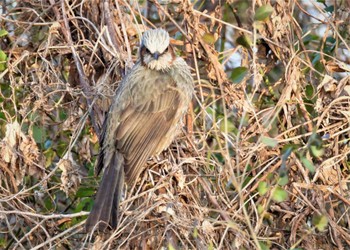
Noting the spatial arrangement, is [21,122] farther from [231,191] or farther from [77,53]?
[231,191]

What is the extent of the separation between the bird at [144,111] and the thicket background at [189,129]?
10cm

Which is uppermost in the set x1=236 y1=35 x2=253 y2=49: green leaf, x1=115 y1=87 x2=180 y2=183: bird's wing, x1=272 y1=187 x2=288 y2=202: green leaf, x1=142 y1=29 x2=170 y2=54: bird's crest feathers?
x1=236 y1=35 x2=253 y2=49: green leaf

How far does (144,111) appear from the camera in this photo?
5.76 meters

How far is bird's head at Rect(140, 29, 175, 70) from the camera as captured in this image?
5504 millimetres

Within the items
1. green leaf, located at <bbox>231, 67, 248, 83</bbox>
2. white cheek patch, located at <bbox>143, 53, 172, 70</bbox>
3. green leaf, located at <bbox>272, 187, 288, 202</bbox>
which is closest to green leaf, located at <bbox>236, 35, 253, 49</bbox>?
green leaf, located at <bbox>231, 67, 248, 83</bbox>

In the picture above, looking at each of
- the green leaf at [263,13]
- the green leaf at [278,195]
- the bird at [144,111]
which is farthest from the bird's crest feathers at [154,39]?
the green leaf at [278,195]

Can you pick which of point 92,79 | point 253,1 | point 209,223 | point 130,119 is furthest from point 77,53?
point 209,223

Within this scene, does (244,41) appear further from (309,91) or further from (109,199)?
(109,199)

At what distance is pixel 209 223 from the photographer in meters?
4.62

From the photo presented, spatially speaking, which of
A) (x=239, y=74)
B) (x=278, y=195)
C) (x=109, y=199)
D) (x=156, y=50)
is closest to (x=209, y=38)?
(x=156, y=50)

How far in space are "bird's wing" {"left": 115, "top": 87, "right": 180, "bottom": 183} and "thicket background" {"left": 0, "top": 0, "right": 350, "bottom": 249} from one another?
0.13m

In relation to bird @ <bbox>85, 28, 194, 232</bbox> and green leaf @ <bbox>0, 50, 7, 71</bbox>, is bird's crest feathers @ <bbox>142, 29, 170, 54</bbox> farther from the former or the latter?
green leaf @ <bbox>0, 50, 7, 71</bbox>

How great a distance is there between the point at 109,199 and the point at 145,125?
897mm

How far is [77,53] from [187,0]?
0.79 m
